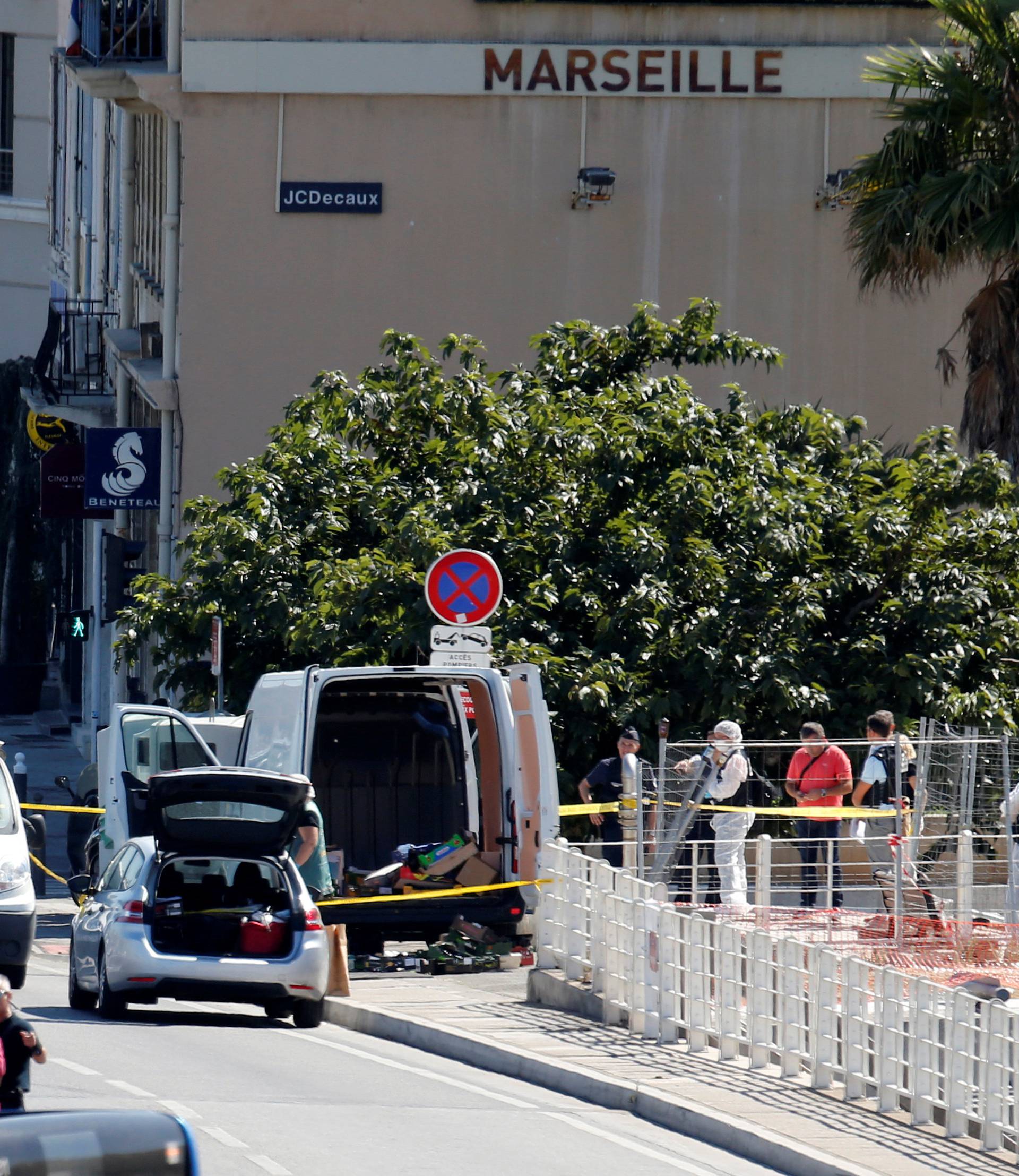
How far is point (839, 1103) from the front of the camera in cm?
1071

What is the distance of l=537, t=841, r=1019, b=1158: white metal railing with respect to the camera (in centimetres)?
970

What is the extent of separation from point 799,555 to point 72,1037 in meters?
9.00

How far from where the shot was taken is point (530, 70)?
27391 millimetres

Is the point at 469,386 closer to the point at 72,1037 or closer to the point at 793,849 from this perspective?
the point at 793,849

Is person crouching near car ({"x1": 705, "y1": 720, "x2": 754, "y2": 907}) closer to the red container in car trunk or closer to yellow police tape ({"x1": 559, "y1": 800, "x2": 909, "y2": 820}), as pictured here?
yellow police tape ({"x1": 559, "y1": 800, "x2": 909, "y2": 820})

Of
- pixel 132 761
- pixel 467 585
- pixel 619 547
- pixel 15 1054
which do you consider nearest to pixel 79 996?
pixel 132 761

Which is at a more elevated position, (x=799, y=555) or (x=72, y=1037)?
(x=799, y=555)

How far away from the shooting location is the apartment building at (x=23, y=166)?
51.1m

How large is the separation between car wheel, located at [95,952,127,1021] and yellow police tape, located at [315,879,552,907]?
2167 millimetres

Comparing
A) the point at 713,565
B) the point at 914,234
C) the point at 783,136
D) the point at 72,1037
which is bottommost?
the point at 72,1037

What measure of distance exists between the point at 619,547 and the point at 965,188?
4.32m

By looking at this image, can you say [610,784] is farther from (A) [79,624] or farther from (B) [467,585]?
(A) [79,624]

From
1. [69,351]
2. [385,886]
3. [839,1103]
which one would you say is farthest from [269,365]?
[839,1103]

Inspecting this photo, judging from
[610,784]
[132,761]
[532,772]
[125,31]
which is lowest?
Answer: [610,784]
